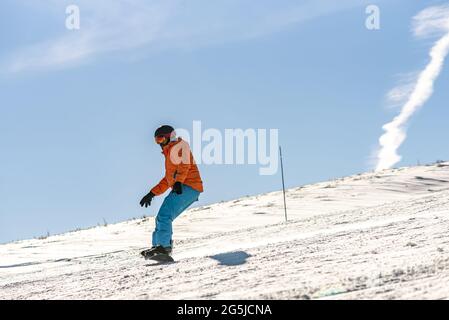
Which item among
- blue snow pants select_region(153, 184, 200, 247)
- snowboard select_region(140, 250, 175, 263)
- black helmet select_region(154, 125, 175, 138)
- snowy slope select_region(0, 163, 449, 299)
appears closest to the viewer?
snowy slope select_region(0, 163, 449, 299)

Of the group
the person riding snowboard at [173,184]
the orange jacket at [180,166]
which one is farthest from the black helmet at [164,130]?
the orange jacket at [180,166]

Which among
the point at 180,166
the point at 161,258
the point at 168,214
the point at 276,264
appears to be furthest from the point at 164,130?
the point at 276,264

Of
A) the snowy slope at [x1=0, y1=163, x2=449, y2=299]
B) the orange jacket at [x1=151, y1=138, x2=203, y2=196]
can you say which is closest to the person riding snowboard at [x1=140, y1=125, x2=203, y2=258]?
the orange jacket at [x1=151, y1=138, x2=203, y2=196]

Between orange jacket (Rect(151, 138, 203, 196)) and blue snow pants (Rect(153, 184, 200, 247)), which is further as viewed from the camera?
orange jacket (Rect(151, 138, 203, 196))

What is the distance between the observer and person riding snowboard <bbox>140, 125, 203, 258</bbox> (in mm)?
7355

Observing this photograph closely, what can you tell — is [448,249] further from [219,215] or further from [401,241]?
[219,215]

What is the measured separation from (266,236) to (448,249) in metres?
3.37

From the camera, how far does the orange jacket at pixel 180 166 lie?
24.4 ft

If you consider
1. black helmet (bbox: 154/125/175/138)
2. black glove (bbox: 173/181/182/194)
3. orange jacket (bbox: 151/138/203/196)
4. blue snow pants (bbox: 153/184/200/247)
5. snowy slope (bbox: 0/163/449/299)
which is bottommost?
snowy slope (bbox: 0/163/449/299)

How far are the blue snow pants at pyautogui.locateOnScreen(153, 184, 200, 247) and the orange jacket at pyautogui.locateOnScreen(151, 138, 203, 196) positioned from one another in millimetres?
123

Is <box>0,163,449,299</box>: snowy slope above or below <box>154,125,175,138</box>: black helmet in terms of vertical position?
below

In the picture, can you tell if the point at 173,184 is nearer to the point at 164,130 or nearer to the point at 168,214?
the point at 168,214

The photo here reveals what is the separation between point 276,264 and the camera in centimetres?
552

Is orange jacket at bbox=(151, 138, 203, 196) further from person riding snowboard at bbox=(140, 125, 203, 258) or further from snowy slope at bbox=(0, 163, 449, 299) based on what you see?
snowy slope at bbox=(0, 163, 449, 299)
